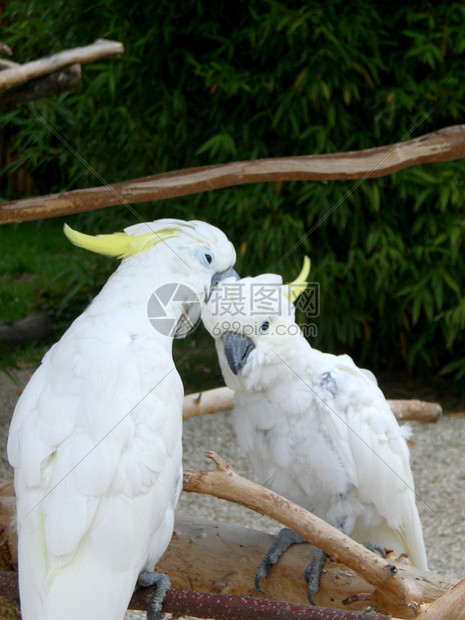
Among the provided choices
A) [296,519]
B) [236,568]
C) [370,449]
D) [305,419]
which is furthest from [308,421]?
[296,519]

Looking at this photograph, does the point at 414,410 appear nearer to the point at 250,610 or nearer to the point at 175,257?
the point at 175,257

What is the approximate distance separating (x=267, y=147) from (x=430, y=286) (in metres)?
1.04

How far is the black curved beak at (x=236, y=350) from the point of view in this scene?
1647 millimetres

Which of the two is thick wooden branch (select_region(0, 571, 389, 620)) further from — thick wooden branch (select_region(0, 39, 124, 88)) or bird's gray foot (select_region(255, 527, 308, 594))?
thick wooden branch (select_region(0, 39, 124, 88))

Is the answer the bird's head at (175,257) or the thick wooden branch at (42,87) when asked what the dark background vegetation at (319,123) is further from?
the bird's head at (175,257)

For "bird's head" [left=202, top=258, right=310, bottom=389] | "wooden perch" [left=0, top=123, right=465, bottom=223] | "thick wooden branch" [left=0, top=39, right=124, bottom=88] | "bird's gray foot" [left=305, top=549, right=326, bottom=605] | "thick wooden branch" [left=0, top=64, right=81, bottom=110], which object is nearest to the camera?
"bird's gray foot" [left=305, top=549, right=326, bottom=605]

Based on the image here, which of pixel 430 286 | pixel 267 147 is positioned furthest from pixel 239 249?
pixel 430 286

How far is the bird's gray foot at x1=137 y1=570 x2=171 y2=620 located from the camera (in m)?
1.30

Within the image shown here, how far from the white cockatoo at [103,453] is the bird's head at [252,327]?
0.13m

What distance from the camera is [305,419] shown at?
171 centimetres

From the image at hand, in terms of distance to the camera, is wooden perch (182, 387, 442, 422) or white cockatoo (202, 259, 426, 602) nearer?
white cockatoo (202, 259, 426, 602)

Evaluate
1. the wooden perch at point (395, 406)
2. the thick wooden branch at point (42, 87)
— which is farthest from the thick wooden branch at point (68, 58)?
the wooden perch at point (395, 406)

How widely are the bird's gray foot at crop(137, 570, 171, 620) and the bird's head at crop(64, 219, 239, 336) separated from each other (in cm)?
47

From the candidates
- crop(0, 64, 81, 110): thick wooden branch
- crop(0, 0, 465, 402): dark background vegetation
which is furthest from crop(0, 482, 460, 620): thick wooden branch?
crop(0, 0, 465, 402): dark background vegetation
